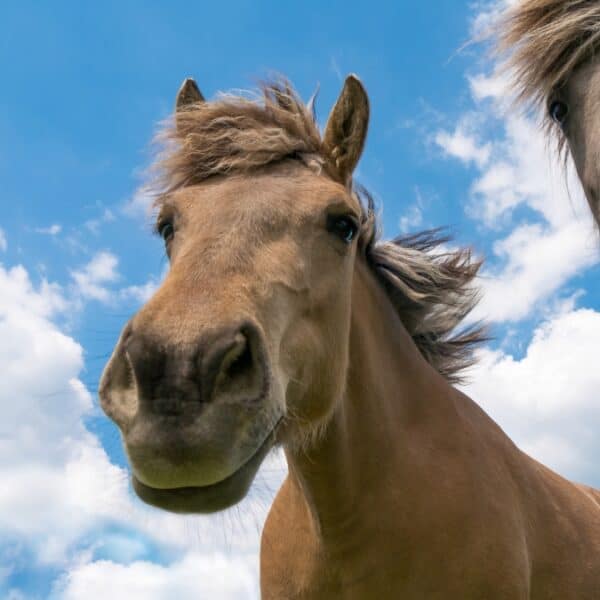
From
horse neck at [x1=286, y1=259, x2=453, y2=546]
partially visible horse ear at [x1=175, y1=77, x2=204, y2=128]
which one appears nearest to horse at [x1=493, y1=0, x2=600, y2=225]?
horse neck at [x1=286, y1=259, x2=453, y2=546]

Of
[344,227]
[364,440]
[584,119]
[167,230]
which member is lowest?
[364,440]

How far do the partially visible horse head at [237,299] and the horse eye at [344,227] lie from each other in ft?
0.04

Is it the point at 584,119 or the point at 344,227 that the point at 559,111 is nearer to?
the point at 584,119

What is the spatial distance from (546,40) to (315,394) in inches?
84.0

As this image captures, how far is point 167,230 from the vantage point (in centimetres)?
395

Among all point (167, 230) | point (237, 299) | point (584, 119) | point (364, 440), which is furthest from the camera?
point (364, 440)

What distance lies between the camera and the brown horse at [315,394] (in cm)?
A: 262

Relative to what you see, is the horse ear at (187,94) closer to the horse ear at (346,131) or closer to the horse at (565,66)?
the horse ear at (346,131)

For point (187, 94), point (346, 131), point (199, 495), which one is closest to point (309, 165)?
point (346, 131)

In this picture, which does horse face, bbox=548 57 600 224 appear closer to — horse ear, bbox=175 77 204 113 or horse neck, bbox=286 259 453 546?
horse neck, bbox=286 259 453 546

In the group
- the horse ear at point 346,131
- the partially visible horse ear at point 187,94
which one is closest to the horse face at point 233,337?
the horse ear at point 346,131

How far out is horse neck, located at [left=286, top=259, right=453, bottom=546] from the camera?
4.01 metres

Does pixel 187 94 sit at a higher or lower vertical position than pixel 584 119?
higher

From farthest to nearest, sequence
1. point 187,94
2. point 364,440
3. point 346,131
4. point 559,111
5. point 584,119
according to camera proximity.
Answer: point 187,94, point 346,131, point 364,440, point 559,111, point 584,119
